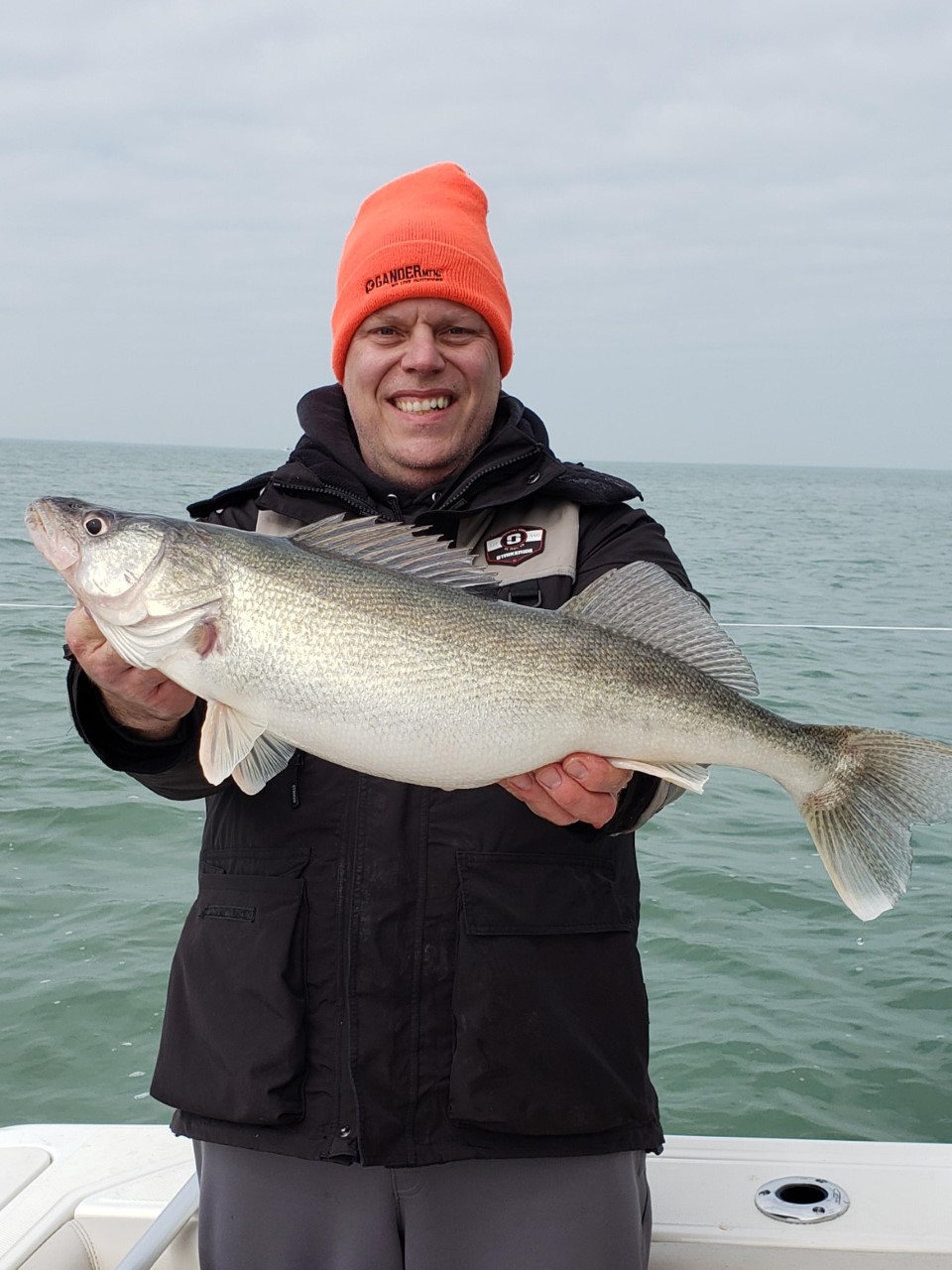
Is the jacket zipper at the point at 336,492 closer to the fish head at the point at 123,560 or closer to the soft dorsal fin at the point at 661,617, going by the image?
the fish head at the point at 123,560

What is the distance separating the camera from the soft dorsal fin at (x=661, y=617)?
265 centimetres

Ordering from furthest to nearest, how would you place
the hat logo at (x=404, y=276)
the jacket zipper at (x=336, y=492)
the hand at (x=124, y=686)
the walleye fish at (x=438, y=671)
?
the hat logo at (x=404, y=276), the jacket zipper at (x=336, y=492), the hand at (x=124, y=686), the walleye fish at (x=438, y=671)

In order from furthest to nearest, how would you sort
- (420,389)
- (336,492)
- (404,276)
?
(404,276), (420,389), (336,492)

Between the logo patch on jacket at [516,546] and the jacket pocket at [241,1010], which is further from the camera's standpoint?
the logo patch on jacket at [516,546]

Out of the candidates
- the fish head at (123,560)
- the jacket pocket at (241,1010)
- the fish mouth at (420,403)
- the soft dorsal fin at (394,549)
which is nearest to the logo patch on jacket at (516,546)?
the soft dorsal fin at (394,549)

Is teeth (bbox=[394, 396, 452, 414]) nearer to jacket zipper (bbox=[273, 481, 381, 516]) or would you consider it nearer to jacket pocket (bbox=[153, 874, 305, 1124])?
jacket zipper (bbox=[273, 481, 381, 516])

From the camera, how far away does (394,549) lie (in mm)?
Result: 2617

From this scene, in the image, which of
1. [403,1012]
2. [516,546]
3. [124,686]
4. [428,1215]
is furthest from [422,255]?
[428,1215]

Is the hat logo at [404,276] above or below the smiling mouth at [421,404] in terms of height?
above

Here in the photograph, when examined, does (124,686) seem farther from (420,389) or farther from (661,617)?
(661,617)

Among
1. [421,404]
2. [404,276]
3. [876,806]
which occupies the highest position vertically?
[404,276]

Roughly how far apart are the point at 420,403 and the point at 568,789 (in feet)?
3.69

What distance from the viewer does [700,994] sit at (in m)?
→ 6.09

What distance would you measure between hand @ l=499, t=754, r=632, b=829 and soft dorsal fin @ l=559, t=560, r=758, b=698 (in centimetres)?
32
